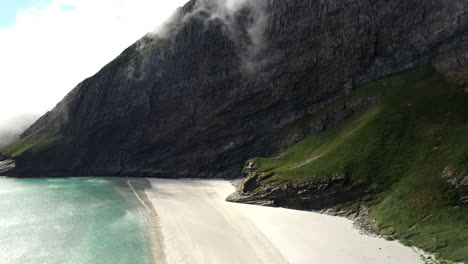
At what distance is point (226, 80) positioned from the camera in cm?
11106

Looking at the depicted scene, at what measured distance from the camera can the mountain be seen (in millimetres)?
51656

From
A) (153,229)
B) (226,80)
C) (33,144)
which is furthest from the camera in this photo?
(33,144)

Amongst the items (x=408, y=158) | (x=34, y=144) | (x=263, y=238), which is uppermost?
(x=34, y=144)

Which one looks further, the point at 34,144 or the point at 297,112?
the point at 34,144

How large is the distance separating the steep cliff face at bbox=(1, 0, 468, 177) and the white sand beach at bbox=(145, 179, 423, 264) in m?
39.6

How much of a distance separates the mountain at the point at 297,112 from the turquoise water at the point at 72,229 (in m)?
27.4

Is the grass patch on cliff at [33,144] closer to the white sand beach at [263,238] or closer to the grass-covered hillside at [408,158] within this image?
the white sand beach at [263,238]

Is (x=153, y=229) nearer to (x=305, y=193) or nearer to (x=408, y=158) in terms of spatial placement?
(x=305, y=193)

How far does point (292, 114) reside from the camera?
97.9 metres

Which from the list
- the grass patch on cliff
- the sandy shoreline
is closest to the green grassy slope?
the grass patch on cliff

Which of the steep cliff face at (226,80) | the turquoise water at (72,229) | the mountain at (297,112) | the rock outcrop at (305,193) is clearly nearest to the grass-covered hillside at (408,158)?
the mountain at (297,112)

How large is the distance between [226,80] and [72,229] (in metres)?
73.7

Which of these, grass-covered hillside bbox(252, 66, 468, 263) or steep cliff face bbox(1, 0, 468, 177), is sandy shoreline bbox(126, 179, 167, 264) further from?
steep cliff face bbox(1, 0, 468, 177)

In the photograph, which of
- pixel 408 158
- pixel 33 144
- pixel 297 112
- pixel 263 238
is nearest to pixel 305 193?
pixel 263 238
